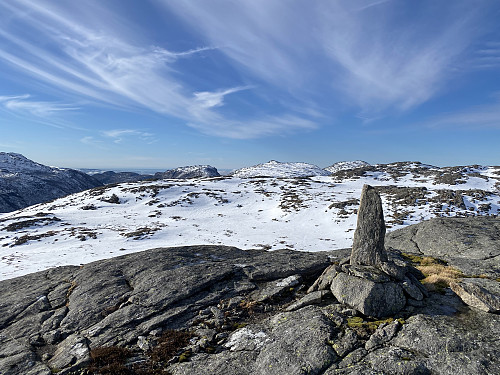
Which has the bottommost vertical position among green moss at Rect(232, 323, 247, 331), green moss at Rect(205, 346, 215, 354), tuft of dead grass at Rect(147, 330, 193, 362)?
tuft of dead grass at Rect(147, 330, 193, 362)

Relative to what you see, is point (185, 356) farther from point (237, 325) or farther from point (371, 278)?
point (371, 278)

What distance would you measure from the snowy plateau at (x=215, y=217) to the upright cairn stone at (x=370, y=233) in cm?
1838

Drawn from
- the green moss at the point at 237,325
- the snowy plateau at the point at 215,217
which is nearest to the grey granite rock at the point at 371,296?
the green moss at the point at 237,325

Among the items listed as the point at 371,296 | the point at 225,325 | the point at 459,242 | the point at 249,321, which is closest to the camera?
the point at 371,296

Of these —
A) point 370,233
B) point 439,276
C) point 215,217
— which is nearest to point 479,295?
point 439,276

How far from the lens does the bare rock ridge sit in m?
7.80

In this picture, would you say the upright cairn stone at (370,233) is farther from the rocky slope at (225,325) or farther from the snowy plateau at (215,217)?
the snowy plateau at (215,217)

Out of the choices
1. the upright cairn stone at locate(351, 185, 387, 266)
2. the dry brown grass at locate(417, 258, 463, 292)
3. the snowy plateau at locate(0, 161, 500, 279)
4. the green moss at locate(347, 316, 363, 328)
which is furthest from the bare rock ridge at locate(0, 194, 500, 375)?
the snowy plateau at locate(0, 161, 500, 279)

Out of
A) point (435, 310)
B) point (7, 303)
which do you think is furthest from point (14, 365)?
point (435, 310)

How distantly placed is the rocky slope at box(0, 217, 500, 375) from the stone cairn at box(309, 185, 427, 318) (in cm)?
36

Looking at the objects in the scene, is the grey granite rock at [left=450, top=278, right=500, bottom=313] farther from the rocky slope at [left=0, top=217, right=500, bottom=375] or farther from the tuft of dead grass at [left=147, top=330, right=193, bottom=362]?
the tuft of dead grass at [left=147, top=330, right=193, bottom=362]

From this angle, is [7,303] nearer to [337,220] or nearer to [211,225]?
[211,225]

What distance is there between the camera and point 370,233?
12.5 meters

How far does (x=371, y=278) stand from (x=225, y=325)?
631cm
